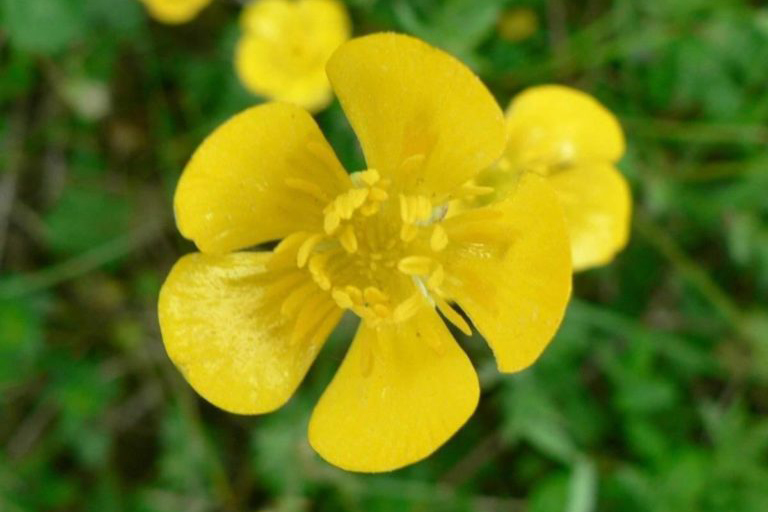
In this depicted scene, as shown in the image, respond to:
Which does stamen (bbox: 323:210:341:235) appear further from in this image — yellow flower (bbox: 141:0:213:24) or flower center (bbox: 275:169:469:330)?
yellow flower (bbox: 141:0:213:24)

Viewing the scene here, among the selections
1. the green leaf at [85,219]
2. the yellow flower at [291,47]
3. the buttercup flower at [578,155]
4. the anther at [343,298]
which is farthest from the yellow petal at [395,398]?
the green leaf at [85,219]

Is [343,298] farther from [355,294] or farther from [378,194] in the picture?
[378,194]

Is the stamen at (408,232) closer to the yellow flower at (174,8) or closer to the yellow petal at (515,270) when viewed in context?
the yellow petal at (515,270)

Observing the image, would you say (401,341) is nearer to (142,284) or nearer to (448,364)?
(448,364)

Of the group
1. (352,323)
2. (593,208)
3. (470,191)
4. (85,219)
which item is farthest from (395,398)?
(85,219)

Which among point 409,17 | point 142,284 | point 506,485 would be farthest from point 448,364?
point 142,284

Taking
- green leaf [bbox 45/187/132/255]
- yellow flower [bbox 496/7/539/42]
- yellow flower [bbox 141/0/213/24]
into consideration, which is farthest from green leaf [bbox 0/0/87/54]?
yellow flower [bbox 496/7/539/42]
